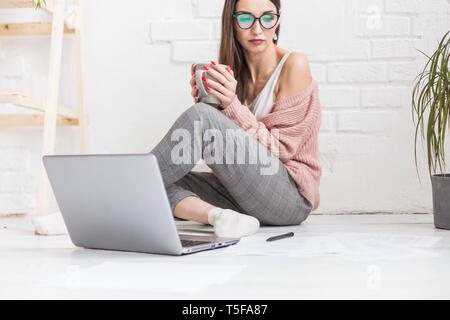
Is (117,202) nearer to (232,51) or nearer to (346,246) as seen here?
(346,246)

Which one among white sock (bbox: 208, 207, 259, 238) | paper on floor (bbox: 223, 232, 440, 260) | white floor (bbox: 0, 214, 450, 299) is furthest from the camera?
white sock (bbox: 208, 207, 259, 238)

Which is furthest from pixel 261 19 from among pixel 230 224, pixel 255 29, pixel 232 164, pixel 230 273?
pixel 230 273

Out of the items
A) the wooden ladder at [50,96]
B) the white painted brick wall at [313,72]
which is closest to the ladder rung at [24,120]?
the wooden ladder at [50,96]

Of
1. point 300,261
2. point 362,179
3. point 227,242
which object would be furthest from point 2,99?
point 362,179

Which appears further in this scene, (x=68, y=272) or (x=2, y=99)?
(x=2, y=99)

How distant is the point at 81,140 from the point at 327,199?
0.93 m

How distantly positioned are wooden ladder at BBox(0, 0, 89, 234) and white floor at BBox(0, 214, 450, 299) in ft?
1.19

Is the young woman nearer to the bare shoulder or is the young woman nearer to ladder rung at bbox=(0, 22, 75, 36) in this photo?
the bare shoulder

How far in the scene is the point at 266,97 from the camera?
1579 millimetres

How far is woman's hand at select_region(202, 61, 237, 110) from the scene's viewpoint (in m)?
1.38

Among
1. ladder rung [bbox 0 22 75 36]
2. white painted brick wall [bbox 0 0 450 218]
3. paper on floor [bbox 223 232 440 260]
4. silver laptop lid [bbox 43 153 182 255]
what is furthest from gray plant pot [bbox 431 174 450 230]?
ladder rung [bbox 0 22 75 36]

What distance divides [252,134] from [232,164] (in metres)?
0.11

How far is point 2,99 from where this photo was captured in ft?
4.68
